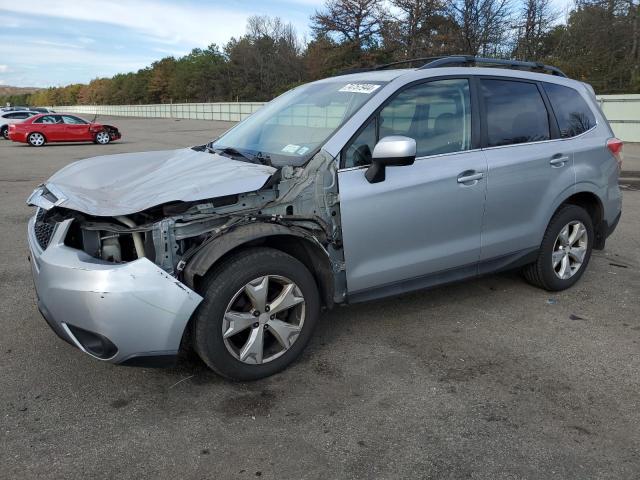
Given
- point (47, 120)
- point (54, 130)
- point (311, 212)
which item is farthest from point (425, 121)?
point (47, 120)

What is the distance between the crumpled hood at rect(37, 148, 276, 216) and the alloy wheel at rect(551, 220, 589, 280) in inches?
109

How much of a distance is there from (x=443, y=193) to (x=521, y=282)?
1.84 metres

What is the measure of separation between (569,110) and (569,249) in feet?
3.92

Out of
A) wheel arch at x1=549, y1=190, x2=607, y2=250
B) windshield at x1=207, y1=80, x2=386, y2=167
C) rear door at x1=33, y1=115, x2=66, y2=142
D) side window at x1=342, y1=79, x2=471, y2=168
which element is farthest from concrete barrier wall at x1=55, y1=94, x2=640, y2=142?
rear door at x1=33, y1=115, x2=66, y2=142

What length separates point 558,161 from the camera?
4.39 metres

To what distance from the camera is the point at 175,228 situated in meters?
2.91

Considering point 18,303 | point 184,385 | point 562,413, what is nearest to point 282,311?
point 184,385

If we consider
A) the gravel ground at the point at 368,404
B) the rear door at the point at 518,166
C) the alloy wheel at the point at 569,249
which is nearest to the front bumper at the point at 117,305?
the gravel ground at the point at 368,404

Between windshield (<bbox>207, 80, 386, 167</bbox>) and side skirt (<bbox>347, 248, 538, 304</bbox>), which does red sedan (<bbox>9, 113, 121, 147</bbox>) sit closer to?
windshield (<bbox>207, 80, 386, 167</bbox>)

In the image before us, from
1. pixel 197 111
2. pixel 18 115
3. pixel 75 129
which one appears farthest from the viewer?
pixel 197 111

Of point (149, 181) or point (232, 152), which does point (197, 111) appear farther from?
point (149, 181)

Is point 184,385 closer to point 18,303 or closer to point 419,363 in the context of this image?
point 419,363

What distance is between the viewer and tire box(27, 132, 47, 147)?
23.4 m

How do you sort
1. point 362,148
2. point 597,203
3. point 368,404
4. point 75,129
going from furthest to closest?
1. point 75,129
2. point 597,203
3. point 362,148
4. point 368,404
